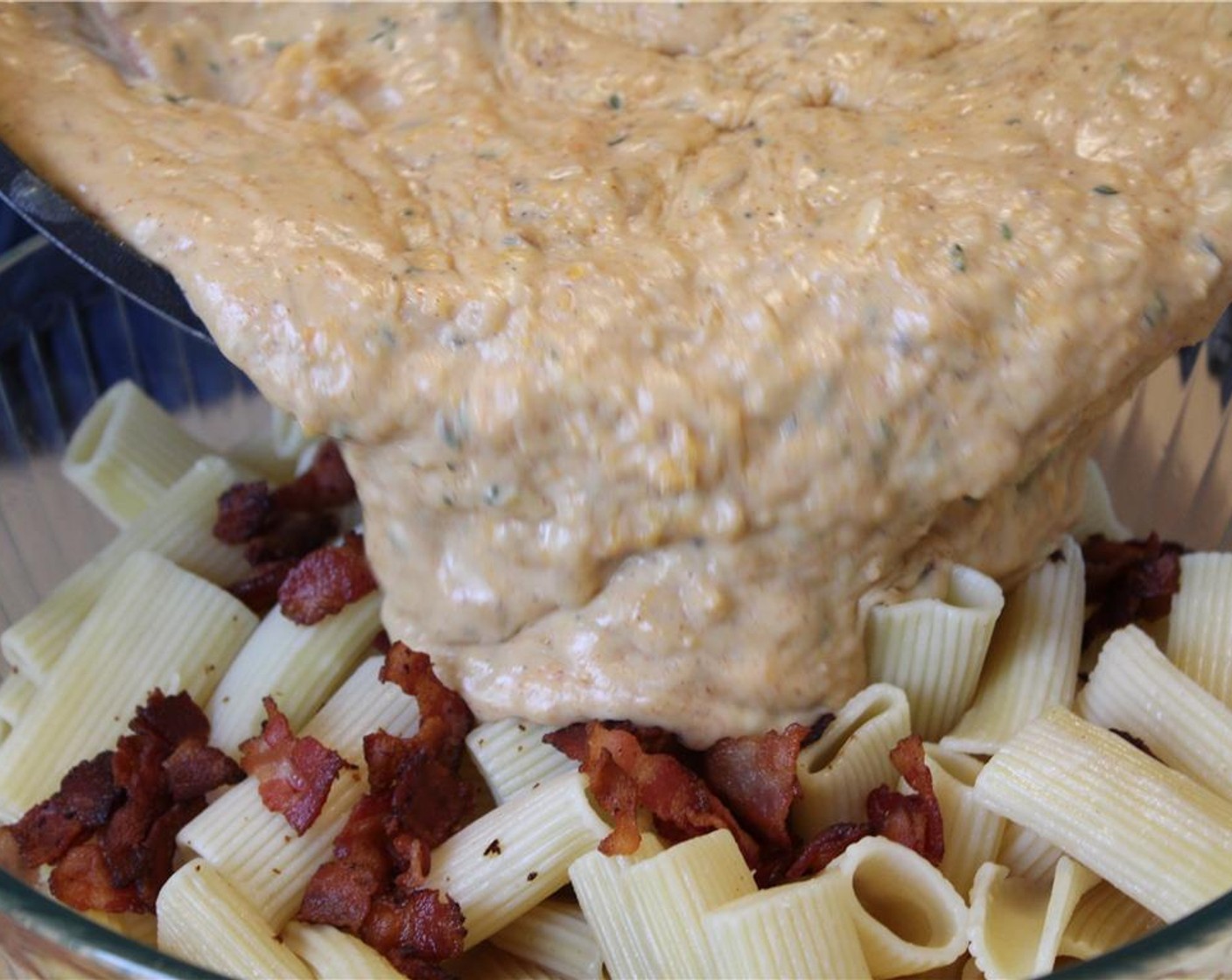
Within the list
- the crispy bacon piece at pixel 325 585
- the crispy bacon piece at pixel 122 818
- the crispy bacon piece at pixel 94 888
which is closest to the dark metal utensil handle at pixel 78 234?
the crispy bacon piece at pixel 325 585

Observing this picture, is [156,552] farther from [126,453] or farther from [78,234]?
[78,234]

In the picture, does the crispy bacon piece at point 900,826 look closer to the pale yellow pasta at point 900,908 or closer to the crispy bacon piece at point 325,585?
the pale yellow pasta at point 900,908

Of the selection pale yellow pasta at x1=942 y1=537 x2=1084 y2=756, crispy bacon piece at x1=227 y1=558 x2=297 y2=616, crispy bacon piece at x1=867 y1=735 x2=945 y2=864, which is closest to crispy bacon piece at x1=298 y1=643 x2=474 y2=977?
crispy bacon piece at x1=227 y1=558 x2=297 y2=616

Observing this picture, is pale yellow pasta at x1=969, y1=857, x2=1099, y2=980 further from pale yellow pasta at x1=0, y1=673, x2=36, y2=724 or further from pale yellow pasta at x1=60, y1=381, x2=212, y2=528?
pale yellow pasta at x1=60, y1=381, x2=212, y2=528

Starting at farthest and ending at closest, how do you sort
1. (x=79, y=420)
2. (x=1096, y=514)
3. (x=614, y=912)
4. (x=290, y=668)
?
(x=79, y=420)
(x=1096, y=514)
(x=290, y=668)
(x=614, y=912)

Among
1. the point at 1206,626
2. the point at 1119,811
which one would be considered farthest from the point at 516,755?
the point at 1206,626

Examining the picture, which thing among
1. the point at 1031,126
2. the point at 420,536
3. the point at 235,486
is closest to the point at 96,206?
the point at 420,536

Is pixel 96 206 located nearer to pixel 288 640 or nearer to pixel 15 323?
pixel 288 640
